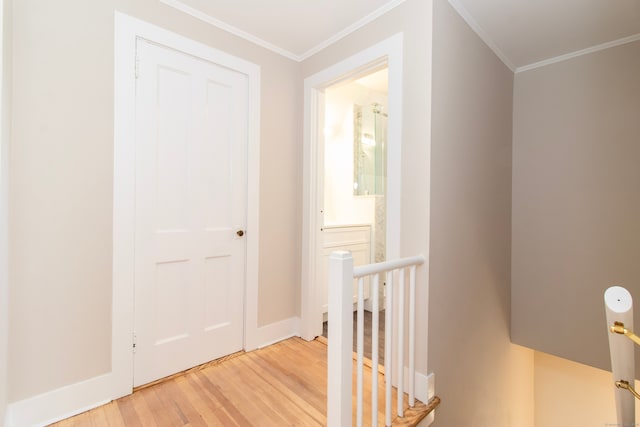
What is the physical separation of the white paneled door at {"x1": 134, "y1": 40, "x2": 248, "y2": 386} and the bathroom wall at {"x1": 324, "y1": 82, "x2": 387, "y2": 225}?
1332 mm

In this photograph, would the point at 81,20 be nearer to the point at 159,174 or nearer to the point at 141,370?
the point at 159,174

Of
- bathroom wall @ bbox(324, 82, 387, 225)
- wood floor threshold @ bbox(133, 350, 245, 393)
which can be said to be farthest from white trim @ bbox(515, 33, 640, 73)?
wood floor threshold @ bbox(133, 350, 245, 393)

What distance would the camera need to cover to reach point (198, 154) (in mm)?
1970

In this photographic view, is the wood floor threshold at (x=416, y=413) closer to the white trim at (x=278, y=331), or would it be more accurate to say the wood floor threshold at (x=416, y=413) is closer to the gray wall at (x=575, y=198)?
the white trim at (x=278, y=331)

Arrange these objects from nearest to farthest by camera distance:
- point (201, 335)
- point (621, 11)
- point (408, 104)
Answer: point (408, 104) → point (621, 11) → point (201, 335)

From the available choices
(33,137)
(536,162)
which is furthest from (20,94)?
(536,162)

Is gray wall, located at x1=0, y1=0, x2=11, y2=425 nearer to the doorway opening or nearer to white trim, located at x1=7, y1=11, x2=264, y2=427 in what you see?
white trim, located at x1=7, y1=11, x2=264, y2=427

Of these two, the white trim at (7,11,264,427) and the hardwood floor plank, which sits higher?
→ the white trim at (7,11,264,427)

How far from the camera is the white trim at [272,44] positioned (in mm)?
1843

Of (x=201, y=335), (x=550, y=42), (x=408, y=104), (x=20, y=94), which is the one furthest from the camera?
(x=550, y=42)

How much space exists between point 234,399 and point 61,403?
2.82 feet

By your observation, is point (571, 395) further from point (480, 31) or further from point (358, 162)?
point (480, 31)

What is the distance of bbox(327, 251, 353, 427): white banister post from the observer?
4.16 feet

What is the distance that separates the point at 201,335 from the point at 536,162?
121 inches
